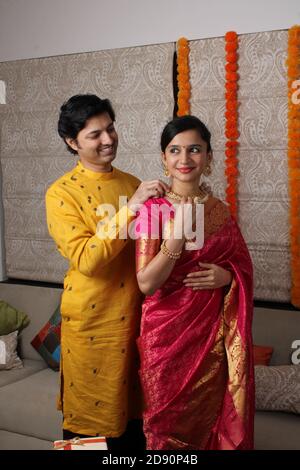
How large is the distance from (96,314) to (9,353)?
1.58 m

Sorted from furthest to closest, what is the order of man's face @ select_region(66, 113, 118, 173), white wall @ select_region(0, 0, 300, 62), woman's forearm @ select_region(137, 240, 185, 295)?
white wall @ select_region(0, 0, 300, 62) < man's face @ select_region(66, 113, 118, 173) < woman's forearm @ select_region(137, 240, 185, 295)

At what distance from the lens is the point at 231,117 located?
3.00 meters

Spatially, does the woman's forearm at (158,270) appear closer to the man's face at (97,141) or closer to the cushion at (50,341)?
the man's face at (97,141)

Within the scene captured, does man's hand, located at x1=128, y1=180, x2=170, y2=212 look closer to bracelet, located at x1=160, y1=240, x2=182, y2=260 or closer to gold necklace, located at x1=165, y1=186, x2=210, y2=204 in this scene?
gold necklace, located at x1=165, y1=186, x2=210, y2=204

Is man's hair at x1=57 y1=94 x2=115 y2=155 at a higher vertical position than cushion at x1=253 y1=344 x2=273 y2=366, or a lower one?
higher

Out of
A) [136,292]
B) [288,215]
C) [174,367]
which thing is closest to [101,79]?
[288,215]

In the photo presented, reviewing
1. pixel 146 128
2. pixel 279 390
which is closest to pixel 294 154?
pixel 146 128

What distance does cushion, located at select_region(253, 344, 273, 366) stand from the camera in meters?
2.73

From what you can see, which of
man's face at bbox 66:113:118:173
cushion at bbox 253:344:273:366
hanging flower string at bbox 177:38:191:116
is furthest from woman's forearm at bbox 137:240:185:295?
hanging flower string at bbox 177:38:191:116

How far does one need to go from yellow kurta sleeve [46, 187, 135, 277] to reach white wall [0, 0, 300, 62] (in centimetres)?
160

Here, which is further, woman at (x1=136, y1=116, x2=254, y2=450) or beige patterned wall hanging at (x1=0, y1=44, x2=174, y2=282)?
beige patterned wall hanging at (x1=0, y1=44, x2=174, y2=282)

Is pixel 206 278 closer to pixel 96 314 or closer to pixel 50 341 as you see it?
pixel 96 314

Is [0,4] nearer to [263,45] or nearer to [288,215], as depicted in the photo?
[263,45]

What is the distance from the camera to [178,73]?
317 centimetres
